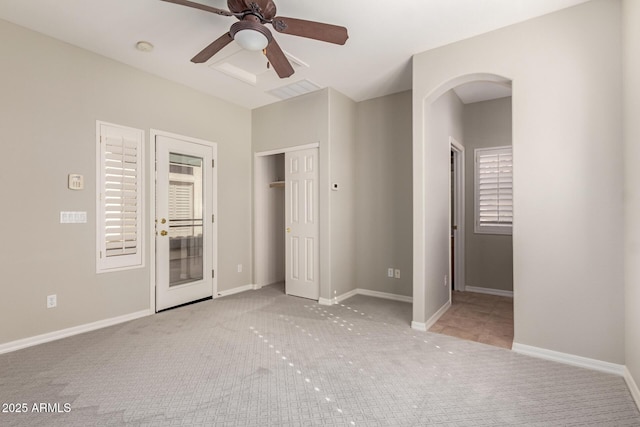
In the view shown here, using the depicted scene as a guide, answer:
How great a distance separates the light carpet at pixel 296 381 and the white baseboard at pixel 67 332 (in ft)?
0.34

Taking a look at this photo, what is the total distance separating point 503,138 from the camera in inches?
184

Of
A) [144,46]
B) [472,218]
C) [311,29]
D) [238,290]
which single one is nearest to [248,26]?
[311,29]

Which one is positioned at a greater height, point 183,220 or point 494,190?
point 494,190

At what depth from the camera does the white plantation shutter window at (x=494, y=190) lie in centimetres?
468

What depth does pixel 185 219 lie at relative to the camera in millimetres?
4223

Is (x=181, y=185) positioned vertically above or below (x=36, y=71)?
below

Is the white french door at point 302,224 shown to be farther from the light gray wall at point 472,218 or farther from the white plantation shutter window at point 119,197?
the light gray wall at point 472,218

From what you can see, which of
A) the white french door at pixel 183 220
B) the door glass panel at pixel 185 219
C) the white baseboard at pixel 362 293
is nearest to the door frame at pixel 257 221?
the white french door at pixel 183 220

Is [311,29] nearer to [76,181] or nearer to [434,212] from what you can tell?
[434,212]

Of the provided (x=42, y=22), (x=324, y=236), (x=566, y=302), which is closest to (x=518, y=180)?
(x=566, y=302)

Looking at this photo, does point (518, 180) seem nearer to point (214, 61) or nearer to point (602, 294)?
point (602, 294)

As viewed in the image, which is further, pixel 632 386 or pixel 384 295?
pixel 384 295

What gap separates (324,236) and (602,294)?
9.20 feet

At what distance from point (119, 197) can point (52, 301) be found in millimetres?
1174
